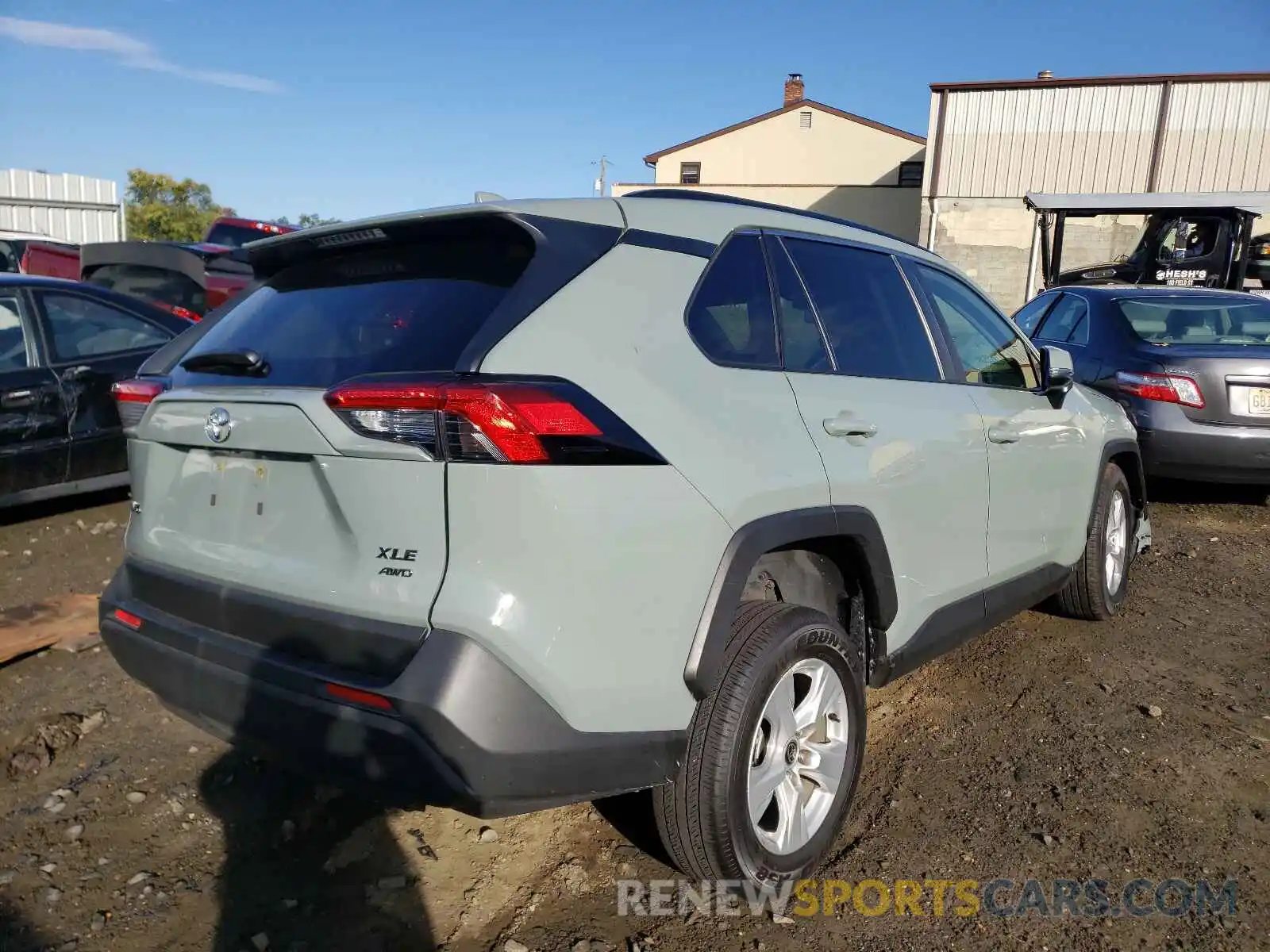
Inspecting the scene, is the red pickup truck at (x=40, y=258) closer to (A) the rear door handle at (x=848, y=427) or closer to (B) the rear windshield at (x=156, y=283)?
(B) the rear windshield at (x=156, y=283)

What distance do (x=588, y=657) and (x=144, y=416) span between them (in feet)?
4.96

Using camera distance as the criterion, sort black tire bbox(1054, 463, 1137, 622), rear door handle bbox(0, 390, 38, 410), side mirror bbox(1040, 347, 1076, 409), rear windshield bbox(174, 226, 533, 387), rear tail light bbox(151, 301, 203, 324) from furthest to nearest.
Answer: rear tail light bbox(151, 301, 203, 324) < rear door handle bbox(0, 390, 38, 410) < black tire bbox(1054, 463, 1137, 622) < side mirror bbox(1040, 347, 1076, 409) < rear windshield bbox(174, 226, 533, 387)

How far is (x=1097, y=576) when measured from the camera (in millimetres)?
4445

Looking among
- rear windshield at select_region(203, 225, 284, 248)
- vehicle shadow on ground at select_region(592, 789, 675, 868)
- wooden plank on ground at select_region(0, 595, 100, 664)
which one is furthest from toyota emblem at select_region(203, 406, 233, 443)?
rear windshield at select_region(203, 225, 284, 248)

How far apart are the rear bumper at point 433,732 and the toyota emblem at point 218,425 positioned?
0.46m

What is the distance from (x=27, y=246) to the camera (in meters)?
12.4

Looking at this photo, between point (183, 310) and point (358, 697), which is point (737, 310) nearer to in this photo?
point (358, 697)

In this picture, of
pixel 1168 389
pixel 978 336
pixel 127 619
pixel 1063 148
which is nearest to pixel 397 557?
pixel 127 619

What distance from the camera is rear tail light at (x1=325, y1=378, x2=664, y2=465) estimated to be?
6.40 feet

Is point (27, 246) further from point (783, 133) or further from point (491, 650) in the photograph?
point (783, 133)

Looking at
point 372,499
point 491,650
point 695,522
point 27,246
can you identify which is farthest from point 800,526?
point 27,246

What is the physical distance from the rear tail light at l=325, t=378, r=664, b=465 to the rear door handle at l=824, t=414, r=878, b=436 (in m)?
0.82

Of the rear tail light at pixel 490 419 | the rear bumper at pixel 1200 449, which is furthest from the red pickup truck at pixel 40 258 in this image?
the rear bumper at pixel 1200 449

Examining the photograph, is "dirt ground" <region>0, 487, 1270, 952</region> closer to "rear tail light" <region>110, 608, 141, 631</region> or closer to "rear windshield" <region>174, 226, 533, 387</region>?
"rear tail light" <region>110, 608, 141, 631</region>
